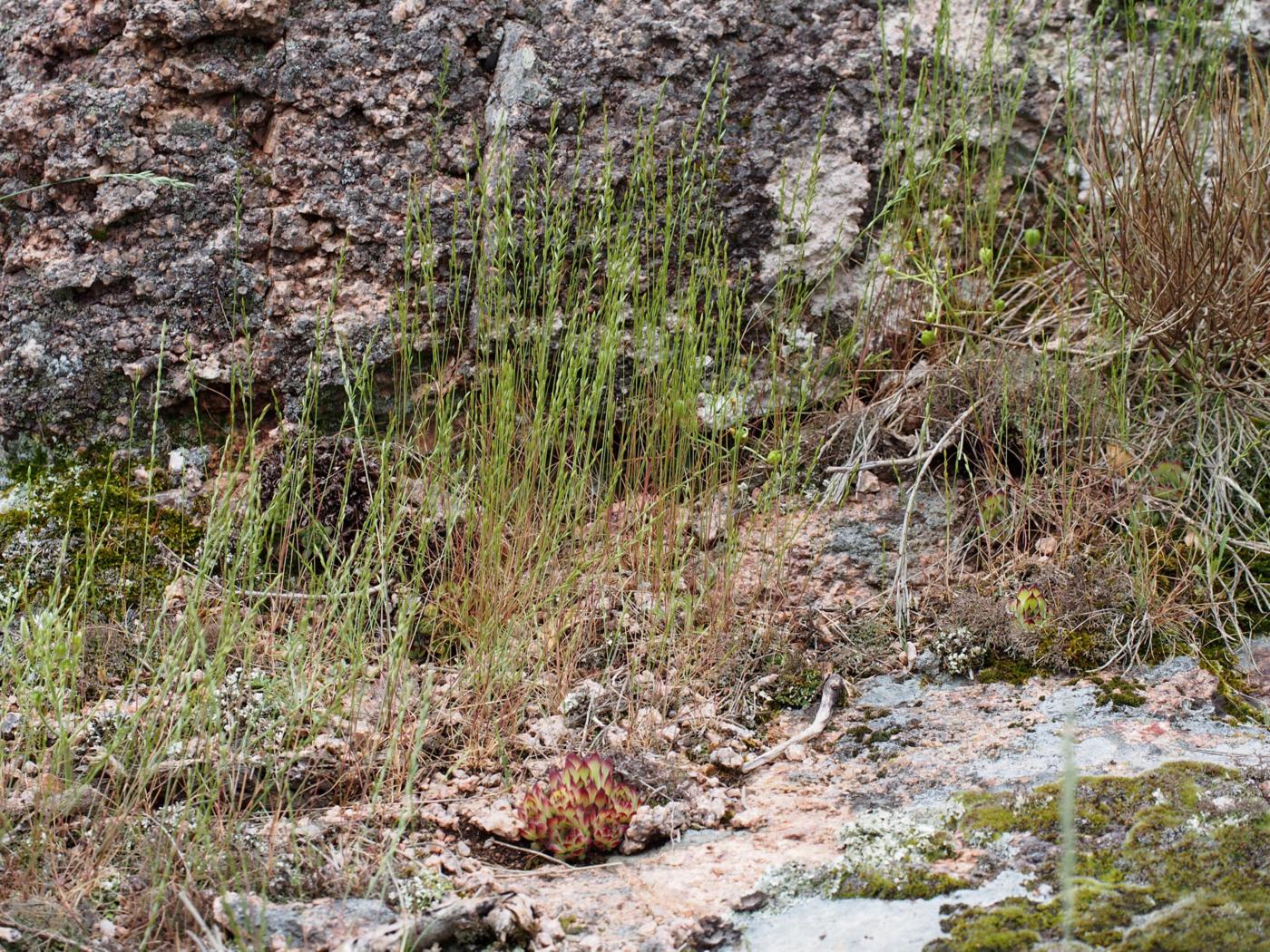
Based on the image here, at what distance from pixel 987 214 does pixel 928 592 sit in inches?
48.9

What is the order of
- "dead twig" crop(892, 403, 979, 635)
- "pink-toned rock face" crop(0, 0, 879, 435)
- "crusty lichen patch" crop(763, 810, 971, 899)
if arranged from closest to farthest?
"crusty lichen patch" crop(763, 810, 971, 899) → "dead twig" crop(892, 403, 979, 635) → "pink-toned rock face" crop(0, 0, 879, 435)

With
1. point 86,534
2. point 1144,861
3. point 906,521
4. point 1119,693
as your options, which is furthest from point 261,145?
point 1144,861

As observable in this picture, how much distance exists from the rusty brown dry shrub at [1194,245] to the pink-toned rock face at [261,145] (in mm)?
945

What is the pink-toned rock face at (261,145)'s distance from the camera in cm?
313

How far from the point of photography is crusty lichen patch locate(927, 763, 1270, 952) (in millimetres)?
1662

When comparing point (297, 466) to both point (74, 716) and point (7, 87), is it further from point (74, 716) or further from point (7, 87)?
point (7, 87)

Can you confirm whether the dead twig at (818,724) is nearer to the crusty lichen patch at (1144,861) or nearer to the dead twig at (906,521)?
the dead twig at (906,521)

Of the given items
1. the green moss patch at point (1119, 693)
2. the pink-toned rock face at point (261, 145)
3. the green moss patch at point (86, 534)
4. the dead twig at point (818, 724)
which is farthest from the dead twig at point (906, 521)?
the green moss patch at point (86, 534)

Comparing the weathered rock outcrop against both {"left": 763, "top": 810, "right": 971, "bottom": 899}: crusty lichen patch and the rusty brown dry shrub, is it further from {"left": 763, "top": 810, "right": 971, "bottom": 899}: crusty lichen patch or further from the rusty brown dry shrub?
{"left": 763, "top": 810, "right": 971, "bottom": 899}: crusty lichen patch

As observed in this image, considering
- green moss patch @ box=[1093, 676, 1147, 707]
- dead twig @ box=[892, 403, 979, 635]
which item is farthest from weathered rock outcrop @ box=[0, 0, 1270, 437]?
green moss patch @ box=[1093, 676, 1147, 707]

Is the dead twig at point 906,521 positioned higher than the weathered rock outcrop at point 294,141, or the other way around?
the weathered rock outcrop at point 294,141

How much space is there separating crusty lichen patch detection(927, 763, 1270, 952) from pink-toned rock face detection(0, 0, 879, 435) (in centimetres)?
187

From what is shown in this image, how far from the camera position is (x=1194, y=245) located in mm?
2988

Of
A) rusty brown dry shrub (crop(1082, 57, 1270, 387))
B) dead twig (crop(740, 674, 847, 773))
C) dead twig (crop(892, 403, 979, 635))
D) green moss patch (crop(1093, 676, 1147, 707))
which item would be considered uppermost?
rusty brown dry shrub (crop(1082, 57, 1270, 387))
